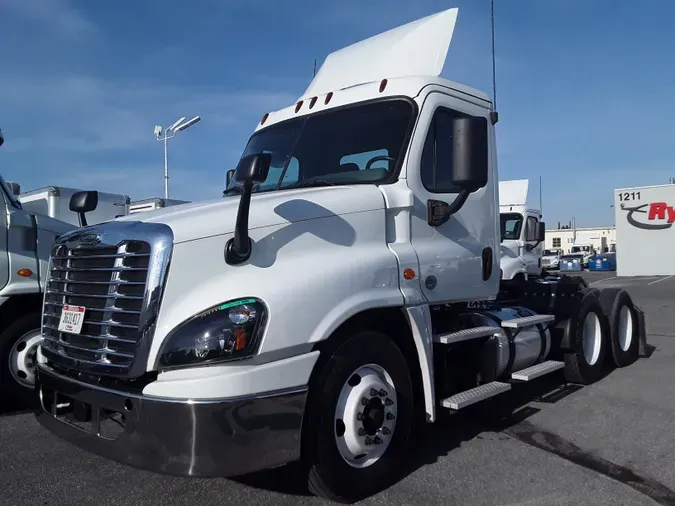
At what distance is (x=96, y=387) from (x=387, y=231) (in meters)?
2.03

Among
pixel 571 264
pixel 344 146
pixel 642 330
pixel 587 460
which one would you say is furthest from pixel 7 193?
pixel 571 264

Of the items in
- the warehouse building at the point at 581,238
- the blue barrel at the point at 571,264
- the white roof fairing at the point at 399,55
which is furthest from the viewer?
the warehouse building at the point at 581,238

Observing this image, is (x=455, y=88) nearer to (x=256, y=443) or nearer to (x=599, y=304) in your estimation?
(x=256, y=443)

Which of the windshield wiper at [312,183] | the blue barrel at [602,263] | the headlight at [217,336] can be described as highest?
the windshield wiper at [312,183]

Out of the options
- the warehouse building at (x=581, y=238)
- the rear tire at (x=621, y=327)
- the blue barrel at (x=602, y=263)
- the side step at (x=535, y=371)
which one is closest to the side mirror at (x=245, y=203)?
the side step at (x=535, y=371)

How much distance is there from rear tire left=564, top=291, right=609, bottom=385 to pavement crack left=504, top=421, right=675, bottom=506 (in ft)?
4.76

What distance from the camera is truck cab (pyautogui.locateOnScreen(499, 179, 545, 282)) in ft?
48.3

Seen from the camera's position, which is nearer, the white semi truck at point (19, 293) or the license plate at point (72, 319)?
the license plate at point (72, 319)

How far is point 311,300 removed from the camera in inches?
130

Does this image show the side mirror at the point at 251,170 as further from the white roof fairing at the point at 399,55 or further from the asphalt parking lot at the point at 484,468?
the white roof fairing at the point at 399,55

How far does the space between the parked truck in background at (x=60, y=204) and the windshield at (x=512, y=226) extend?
9221 mm

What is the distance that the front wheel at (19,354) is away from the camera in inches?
223

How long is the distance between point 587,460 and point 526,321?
140 centimetres

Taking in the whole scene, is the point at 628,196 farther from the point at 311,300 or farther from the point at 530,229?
the point at 311,300
